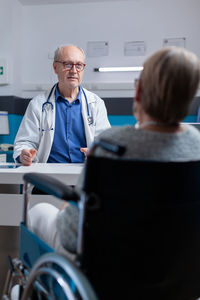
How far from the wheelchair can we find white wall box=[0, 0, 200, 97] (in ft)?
13.4

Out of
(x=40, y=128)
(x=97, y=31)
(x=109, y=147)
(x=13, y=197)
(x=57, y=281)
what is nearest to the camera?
(x=109, y=147)

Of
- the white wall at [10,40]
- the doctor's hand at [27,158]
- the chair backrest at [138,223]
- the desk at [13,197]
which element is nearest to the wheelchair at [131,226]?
the chair backrest at [138,223]

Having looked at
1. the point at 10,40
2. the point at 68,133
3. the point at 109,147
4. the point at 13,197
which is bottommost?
the point at 13,197

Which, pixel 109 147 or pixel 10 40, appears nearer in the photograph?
pixel 109 147

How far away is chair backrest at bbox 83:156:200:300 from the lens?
2.63 ft

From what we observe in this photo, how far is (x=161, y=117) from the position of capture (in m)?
0.87

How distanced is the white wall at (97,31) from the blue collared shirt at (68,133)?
8.27ft

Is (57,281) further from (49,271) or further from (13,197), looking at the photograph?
(13,197)

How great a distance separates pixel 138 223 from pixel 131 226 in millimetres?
18

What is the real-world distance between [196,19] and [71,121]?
10.5 feet

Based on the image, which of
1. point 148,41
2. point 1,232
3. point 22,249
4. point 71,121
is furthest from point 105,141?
point 148,41

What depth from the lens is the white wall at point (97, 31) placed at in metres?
4.79

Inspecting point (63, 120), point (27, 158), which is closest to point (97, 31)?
point (63, 120)

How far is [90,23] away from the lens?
4.98m
